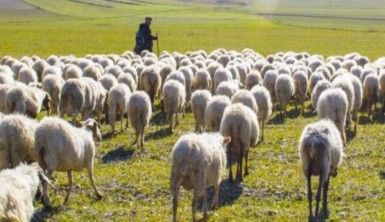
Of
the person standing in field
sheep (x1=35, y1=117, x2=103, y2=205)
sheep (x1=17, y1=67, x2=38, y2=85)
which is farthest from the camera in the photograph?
the person standing in field

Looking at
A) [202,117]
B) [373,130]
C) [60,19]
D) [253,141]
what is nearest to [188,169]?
[253,141]

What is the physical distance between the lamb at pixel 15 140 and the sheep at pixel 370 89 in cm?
1429

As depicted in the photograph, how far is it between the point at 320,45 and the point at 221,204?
58.2m

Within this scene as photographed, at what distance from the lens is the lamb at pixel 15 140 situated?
12.1m

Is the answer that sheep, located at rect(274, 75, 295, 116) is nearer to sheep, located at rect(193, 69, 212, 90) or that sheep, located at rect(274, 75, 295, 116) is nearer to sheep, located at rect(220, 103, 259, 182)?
sheep, located at rect(193, 69, 212, 90)

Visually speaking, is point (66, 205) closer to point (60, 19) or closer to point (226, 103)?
point (226, 103)

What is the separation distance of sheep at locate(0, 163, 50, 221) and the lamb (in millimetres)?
2074

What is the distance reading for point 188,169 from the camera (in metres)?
10.9

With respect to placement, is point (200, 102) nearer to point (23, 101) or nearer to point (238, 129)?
point (238, 129)

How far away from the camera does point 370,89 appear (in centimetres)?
2258

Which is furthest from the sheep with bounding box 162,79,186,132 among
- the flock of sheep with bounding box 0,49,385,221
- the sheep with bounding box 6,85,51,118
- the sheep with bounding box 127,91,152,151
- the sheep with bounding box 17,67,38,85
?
the sheep with bounding box 17,67,38,85

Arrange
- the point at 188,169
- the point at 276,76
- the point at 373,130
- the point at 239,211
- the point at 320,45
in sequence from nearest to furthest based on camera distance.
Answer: the point at 188,169
the point at 239,211
the point at 373,130
the point at 276,76
the point at 320,45

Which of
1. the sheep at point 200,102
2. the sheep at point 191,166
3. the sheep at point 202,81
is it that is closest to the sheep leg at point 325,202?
the sheep at point 191,166

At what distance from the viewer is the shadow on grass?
17.1 m
